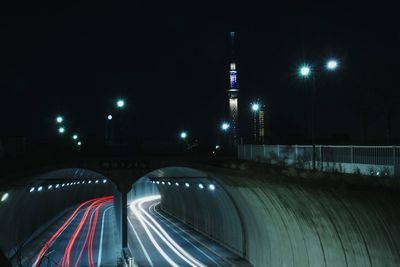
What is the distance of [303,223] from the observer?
21.2 meters

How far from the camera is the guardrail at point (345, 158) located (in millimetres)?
16891

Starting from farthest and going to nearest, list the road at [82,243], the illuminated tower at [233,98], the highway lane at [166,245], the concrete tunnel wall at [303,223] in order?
the illuminated tower at [233,98], the road at [82,243], the highway lane at [166,245], the concrete tunnel wall at [303,223]

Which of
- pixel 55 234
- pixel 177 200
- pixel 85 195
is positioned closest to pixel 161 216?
pixel 177 200

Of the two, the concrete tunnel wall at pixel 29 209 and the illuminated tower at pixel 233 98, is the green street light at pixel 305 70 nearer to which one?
the concrete tunnel wall at pixel 29 209

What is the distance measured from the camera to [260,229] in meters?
29.9

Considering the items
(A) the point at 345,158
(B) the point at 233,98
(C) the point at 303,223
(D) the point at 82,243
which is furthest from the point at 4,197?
(B) the point at 233,98

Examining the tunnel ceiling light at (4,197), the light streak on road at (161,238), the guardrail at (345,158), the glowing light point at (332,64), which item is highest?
the glowing light point at (332,64)

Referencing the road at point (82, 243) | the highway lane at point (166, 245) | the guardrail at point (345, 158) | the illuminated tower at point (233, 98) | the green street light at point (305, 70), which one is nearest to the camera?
the guardrail at point (345, 158)

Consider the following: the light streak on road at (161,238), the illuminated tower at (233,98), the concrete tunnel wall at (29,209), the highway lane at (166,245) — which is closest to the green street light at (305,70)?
the highway lane at (166,245)

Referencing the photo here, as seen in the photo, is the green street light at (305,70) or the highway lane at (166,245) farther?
the highway lane at (166,245)

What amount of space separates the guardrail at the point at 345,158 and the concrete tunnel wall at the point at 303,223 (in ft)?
5.50

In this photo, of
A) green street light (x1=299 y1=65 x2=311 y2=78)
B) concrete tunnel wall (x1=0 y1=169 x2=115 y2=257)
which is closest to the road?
concrete tunnel wall (x1=0 y1=169 x2=115 y2=257)

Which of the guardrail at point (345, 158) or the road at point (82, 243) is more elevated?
the guardrail at point (345, 158)

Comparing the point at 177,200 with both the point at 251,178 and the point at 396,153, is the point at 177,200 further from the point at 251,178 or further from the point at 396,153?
the point at 396,153
